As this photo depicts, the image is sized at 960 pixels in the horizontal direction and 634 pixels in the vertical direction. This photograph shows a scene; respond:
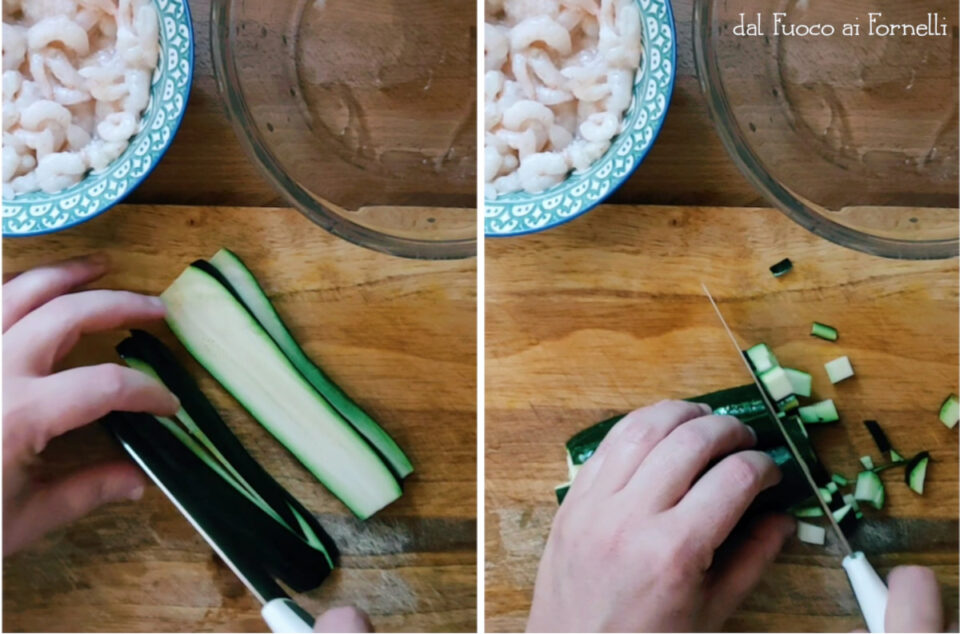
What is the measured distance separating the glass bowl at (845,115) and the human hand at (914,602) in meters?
0.40

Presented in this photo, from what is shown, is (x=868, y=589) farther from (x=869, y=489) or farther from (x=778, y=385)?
(x=778, y=385)

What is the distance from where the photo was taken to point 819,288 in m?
0.93

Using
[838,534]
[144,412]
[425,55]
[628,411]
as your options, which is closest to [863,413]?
[838,534]

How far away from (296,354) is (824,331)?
0.68m

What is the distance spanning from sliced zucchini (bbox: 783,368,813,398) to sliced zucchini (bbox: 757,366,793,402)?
12 mm

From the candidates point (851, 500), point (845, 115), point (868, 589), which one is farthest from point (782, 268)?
point (868, 589)

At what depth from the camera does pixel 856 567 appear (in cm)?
91

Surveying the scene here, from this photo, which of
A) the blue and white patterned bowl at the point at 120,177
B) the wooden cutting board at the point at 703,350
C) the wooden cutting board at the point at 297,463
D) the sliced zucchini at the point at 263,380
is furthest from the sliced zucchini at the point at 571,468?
the blue and white patterned bowl at the point at 120,177

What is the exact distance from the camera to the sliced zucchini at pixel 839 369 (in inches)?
36.5

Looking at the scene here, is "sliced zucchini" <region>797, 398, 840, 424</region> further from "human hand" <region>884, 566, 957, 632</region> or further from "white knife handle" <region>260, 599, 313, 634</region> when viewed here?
"white knife handle" <region>260, 599, 313, 634</region>

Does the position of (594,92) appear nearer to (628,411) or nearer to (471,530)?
(628,411)

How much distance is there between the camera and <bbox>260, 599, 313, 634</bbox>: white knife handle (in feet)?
3.00

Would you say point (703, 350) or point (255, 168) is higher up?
point (255, 168)

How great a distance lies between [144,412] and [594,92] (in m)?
0.68
